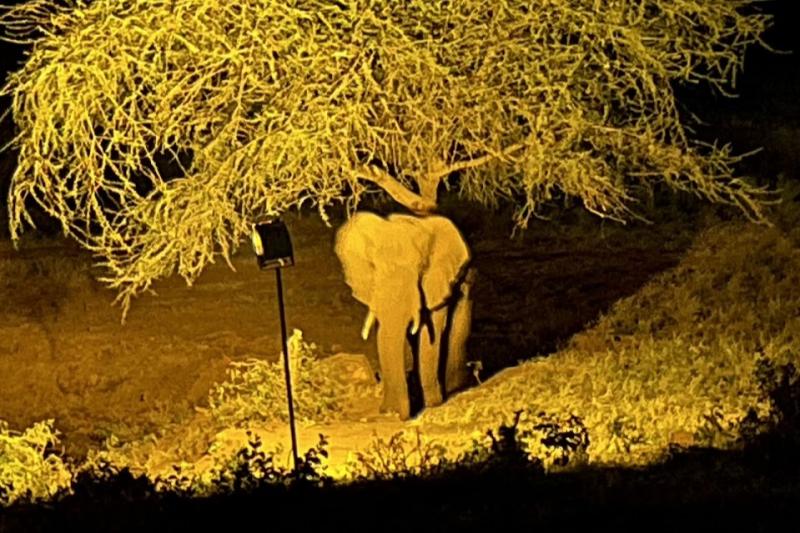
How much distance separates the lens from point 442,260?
539 inches

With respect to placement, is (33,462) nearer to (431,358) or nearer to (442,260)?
(431,358)

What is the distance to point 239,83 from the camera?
41.2 ft

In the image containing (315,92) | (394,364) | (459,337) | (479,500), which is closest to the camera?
(479,500)

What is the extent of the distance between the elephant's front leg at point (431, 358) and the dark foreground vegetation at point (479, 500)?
4886 mm

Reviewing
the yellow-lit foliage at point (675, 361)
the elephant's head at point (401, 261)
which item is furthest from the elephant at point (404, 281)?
the yellow-lit foliage at point (675, 361)

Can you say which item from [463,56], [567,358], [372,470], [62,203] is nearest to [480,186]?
[567,358]

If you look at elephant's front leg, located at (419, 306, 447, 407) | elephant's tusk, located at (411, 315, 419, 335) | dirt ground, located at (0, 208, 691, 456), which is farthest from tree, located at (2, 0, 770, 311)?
dirt ground, located at (0, 208, 691, 456)

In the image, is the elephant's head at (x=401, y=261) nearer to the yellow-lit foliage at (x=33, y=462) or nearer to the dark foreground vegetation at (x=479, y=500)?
the yellow-lit foliage at (x=33, y=462)

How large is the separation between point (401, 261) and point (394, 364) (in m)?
0.91

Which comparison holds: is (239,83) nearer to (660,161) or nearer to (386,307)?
(386,307)

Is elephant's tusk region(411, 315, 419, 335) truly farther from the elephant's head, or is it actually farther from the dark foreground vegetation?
the dark foreground vegetation

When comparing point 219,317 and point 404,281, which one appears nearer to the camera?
point 404,281

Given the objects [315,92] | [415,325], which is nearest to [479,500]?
[315,92]

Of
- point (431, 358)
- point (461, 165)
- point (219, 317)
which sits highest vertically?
point (461, 165)
